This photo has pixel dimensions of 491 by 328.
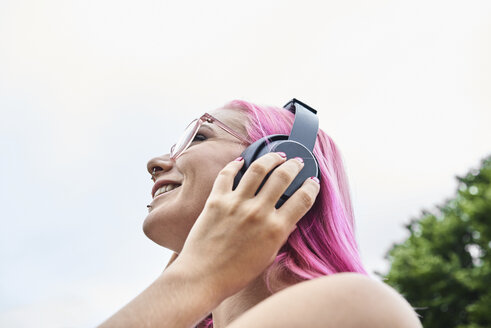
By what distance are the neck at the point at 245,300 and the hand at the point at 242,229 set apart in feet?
1.62

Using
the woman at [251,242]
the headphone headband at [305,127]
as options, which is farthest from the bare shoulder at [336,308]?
the headphone headband at [305,127]

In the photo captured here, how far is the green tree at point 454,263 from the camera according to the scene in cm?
1497

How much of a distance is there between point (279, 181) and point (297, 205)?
0.33 feet

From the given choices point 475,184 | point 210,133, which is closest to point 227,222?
point 210,133

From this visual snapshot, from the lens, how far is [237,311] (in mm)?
1970

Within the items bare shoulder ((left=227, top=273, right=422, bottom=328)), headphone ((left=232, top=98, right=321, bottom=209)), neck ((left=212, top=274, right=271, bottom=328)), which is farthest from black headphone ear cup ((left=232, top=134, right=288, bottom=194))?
bare shoulder ((left=227, top=273, right=422, bottom=328))

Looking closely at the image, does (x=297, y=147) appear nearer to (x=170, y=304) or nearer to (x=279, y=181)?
(x=279, y=181)

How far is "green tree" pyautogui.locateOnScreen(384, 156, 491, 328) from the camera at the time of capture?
1497 cm

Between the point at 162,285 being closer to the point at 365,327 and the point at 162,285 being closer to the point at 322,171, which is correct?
the point at 365,327

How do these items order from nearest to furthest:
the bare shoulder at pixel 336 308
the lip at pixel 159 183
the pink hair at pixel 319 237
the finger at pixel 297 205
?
the bare shoulder at pixel 336 308 < the finger at pixel 297 205 < the pink hair at pixel 319 237 < the lip at pixel 159 183

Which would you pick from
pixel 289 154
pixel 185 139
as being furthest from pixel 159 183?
Answer: pixel 289 154

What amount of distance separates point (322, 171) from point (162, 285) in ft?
3.40

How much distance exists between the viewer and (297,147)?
73.9 inches

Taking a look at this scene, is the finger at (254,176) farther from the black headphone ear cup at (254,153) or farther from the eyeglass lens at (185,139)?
the eyeglass lens at (185,139)
